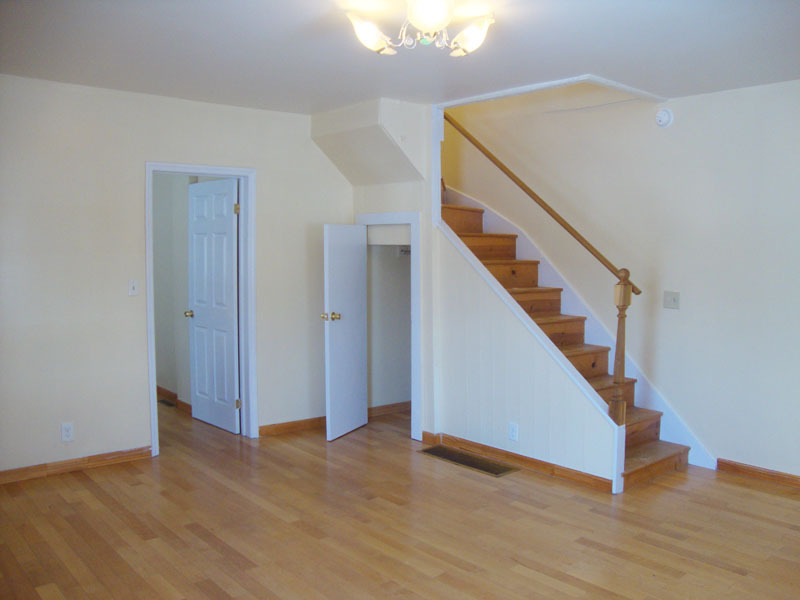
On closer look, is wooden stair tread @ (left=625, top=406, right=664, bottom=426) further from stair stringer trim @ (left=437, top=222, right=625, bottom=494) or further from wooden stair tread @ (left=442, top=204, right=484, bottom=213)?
wooden stair tread @ (left=442, top=204, right=484, bottom=213)

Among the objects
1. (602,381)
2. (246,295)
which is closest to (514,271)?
(602,381)

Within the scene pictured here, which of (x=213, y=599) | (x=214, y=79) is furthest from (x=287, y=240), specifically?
(x=213, y=599)

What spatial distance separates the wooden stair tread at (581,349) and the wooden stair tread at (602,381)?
0.19m

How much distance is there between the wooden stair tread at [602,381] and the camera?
444cm

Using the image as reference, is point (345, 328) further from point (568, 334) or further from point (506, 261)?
point (568, 334)

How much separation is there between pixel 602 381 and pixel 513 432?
28.7 inches

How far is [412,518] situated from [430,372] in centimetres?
154

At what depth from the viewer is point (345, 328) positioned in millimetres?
5066

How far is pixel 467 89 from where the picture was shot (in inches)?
166

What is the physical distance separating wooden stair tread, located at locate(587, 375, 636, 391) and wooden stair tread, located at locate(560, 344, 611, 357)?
0.19 metres

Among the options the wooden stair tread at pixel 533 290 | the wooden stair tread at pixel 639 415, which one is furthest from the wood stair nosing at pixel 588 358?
the wooden stair tread at pixel 533 290

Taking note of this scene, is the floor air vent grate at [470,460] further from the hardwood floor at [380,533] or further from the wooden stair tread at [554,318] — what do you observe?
the wooden stair tread at [554,318]

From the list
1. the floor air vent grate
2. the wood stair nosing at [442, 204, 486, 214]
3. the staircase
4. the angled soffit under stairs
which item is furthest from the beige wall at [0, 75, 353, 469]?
the staircase

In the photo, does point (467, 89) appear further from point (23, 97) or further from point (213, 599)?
point (213, 599)
